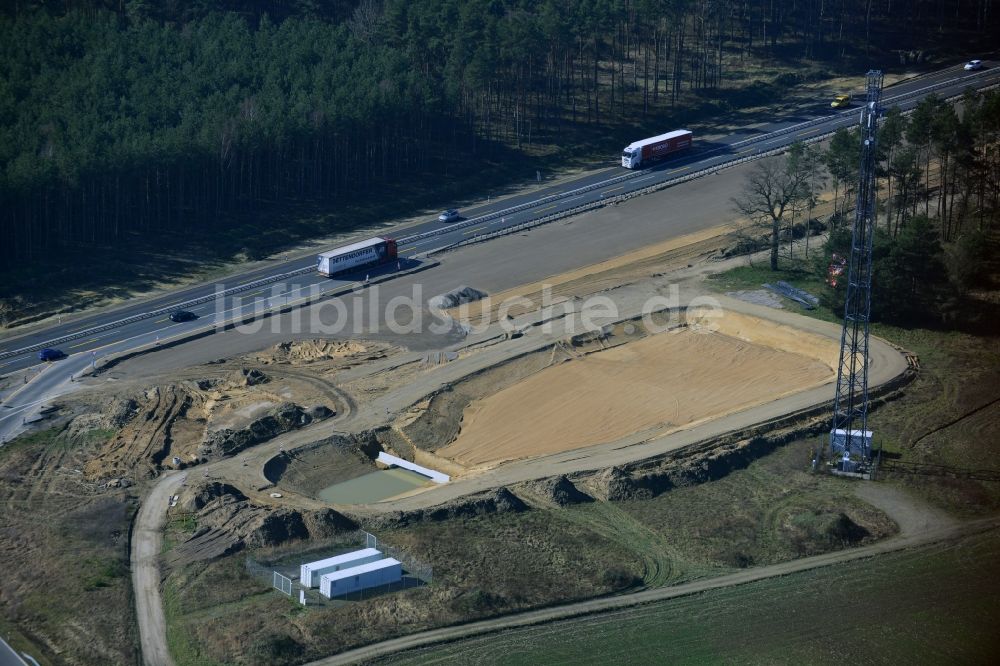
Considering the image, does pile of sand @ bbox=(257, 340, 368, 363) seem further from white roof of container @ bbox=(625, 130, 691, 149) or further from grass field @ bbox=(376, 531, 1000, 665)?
white roof of container @ bbox=(625, 130, 691, 149)

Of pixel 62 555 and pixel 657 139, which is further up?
pixel 657 139

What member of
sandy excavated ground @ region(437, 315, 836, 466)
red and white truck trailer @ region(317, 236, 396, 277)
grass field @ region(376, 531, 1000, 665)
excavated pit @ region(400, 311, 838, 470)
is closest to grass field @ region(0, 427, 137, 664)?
grass field @ region(376, 531, 1000, 665)

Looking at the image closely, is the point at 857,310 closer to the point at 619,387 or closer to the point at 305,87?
the point at 619,387

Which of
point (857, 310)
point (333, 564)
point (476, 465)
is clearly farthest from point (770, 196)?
point (333, 564)

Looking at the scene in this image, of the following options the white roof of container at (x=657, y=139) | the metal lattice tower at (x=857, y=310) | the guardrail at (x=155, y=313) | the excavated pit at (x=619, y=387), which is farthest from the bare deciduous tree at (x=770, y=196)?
the guardrail at (x=155, y=313)

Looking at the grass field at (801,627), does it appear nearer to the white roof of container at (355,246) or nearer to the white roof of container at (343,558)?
the white roof of container at (343,558)

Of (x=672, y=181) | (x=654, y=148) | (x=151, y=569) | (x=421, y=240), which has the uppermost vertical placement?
(x=654, y=148)
